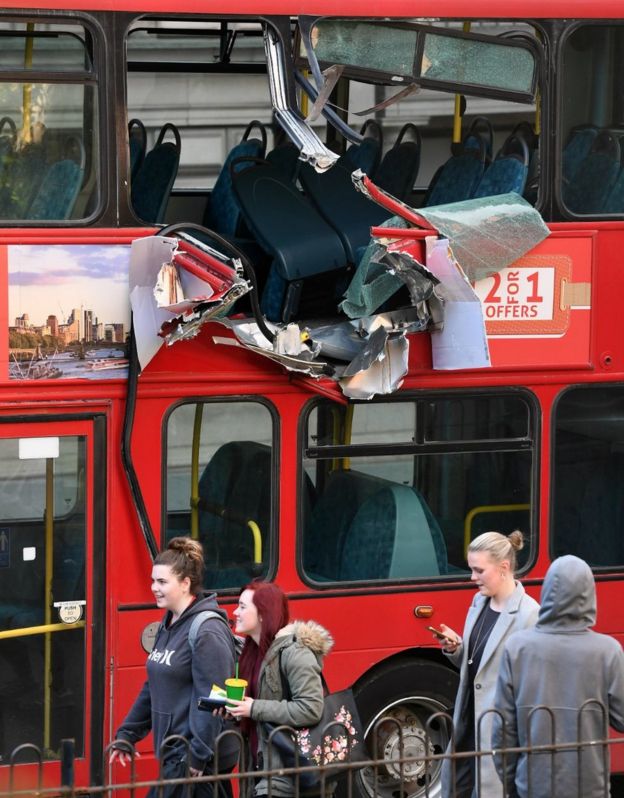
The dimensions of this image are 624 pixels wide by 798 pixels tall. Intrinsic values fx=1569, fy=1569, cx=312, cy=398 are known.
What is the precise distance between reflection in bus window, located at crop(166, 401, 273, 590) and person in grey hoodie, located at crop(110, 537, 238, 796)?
135cm

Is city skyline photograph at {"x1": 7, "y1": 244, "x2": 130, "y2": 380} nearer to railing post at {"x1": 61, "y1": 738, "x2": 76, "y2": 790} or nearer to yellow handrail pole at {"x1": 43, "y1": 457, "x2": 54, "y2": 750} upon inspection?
yellow handrail pole at {"x1": 43, "y1": 457, "x2": 54, "y2": 750}

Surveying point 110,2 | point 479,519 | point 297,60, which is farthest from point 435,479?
point 110,2

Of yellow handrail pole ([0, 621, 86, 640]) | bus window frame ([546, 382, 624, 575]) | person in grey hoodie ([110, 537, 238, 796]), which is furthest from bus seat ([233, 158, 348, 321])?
person in grey hoodie ([110, 537, 238, 796])

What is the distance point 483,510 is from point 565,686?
9.23 ft

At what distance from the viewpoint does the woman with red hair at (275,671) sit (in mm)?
6023

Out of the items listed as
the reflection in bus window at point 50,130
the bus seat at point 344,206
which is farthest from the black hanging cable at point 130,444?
the bus seat at point 344,206

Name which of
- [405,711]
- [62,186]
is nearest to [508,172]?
[62,186]

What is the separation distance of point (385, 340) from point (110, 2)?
2.12m

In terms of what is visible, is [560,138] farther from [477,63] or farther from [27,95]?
[27,95]

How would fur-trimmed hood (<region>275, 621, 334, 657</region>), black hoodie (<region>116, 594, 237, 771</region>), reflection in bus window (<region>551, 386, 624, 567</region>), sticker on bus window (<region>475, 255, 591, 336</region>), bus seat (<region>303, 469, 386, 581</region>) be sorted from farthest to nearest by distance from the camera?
1. reflection in bus window (<region>551, 386, 624, 567</region>)
2. sticker on bus window (<region>475, 255, 591, 336</region>)
3. bus seat (<region>303, 469, 386, 581</region>)
4. black hoodie (<region>116, 594, 237, 771</region>)
5. fur-trimmed hood (<region>275, 621, 334, 657</region>)

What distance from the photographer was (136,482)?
25.2 ft

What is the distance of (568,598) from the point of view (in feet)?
19.0

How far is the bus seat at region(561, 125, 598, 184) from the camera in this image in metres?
8.69

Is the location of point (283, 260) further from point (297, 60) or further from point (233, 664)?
point (233, 664)
